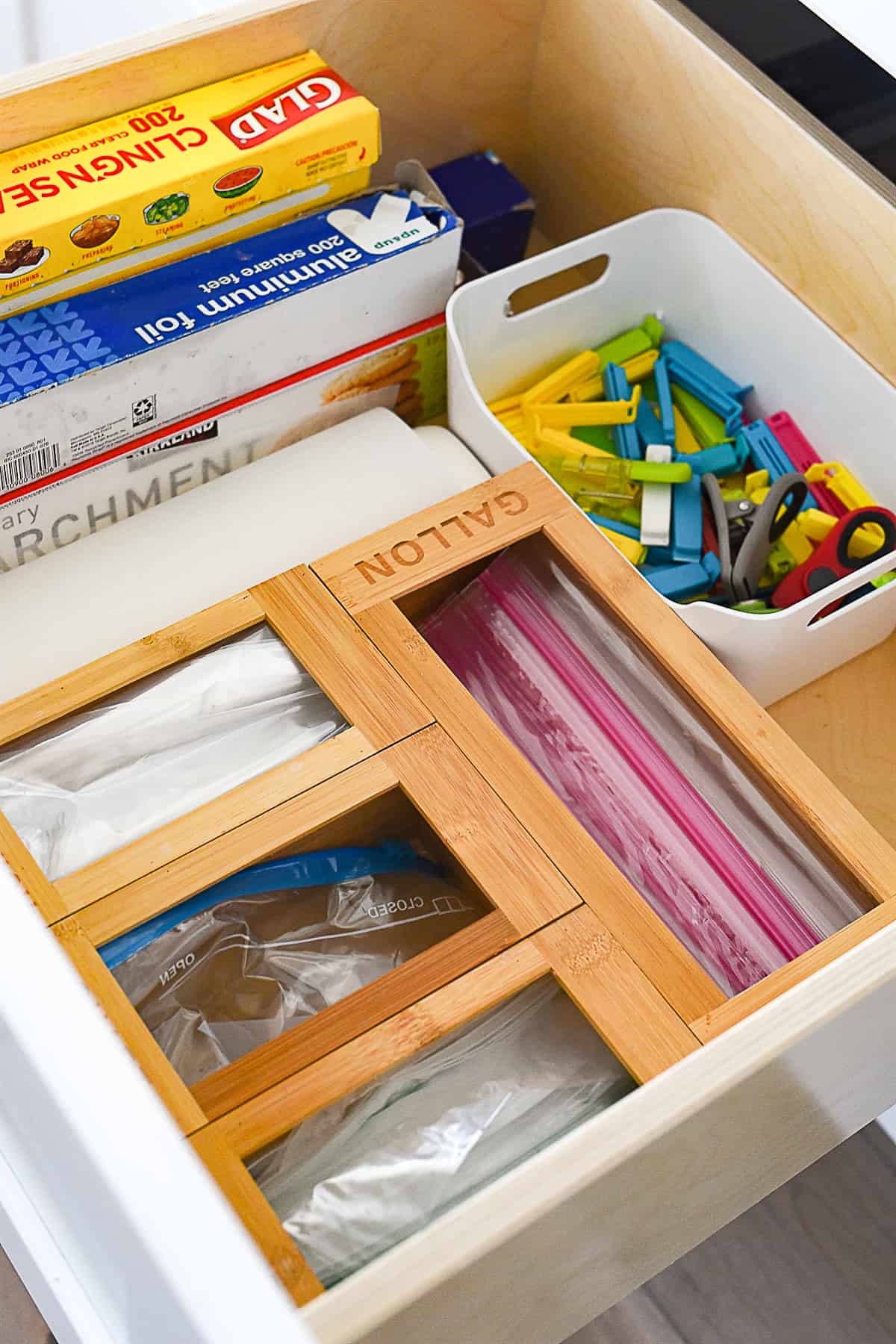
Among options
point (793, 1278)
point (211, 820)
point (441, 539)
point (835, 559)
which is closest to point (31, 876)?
point (211, 820)

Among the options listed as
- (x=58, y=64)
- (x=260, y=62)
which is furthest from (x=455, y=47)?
(x=58, y=64)

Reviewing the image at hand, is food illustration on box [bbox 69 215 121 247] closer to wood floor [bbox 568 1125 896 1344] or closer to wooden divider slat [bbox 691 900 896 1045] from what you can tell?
wooden divider slat [bbox 691 900 896 1045]

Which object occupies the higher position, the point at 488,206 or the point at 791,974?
the point at 488,206

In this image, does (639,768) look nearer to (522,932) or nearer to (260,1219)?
(522,932)

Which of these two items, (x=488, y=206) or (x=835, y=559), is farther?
(x=488, y=206)

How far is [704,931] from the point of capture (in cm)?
71

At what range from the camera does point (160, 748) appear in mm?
717

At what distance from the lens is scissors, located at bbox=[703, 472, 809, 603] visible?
85 centimetres

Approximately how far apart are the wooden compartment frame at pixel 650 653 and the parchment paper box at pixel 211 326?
0.15 m

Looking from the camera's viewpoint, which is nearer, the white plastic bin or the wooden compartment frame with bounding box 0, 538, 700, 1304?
the wooden compartment frame with bounding box 0, 538, 700, 1304

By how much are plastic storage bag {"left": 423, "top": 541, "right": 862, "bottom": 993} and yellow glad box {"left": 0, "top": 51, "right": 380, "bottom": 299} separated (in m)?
0.29

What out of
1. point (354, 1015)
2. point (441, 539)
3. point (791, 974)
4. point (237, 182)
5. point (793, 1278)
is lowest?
point (793, 1278)

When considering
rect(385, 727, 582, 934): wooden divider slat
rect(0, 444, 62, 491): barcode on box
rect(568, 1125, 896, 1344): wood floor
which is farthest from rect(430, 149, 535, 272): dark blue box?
rect(568, 1125, 896, 1344): wood floor

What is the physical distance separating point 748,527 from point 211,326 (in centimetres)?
37
